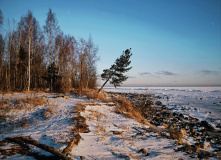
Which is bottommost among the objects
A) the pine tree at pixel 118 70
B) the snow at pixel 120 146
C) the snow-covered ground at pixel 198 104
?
the snow-covered ground at pixel 198 104

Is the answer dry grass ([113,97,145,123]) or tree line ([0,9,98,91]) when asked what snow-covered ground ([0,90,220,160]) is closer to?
dry grass ([113,97,145,123])

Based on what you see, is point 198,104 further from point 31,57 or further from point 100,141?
point 31,57

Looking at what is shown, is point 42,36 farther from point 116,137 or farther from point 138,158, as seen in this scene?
point 138,158

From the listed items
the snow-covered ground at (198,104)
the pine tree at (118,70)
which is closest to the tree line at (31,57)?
the pine tree at (118,70)

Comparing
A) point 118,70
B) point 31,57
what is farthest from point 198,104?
point 31,57

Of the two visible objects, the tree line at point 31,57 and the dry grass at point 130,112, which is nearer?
the dry grass at point 130,112

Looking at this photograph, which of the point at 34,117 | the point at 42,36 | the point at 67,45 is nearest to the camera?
the point at 34,117

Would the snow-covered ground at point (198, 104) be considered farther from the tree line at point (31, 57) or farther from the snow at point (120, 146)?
the tree line at point (31, 57)

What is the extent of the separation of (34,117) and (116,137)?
4004mm

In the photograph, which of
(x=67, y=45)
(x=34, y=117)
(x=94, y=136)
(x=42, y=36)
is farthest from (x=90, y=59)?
(x=94, y=136)

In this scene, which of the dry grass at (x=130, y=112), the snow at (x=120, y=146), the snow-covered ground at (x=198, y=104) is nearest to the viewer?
the snow at (x=120, y=146)

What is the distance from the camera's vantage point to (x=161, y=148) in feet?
10.6

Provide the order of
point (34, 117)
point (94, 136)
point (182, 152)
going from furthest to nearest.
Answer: point (34, 117) → point (94, 136) → point (182, 152)

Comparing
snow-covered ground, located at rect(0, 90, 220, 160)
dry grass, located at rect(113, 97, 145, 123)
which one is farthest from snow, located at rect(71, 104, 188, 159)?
dry grass, located at rect(113, 97, 145, 123)
